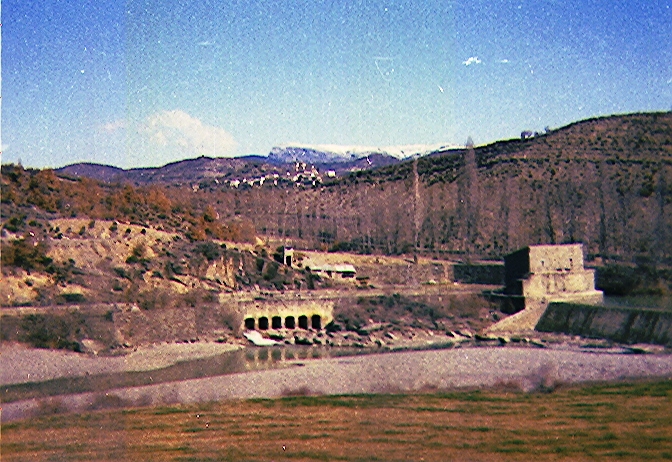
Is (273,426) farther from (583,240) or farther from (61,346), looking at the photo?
(583,240)

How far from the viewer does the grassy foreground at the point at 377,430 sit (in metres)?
13.7

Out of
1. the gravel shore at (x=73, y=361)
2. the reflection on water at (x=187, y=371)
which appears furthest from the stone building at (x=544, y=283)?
the gravel shore at (x=73, y=361)

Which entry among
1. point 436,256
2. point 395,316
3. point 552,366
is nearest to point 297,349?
point 395,316

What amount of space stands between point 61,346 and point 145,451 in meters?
17.4

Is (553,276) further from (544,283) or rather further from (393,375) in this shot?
(393,375)

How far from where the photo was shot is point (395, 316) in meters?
41.1

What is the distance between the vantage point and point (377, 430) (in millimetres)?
15469

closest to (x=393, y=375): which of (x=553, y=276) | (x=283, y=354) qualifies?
(x=283, y=354)

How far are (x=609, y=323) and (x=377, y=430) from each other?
65.6ft

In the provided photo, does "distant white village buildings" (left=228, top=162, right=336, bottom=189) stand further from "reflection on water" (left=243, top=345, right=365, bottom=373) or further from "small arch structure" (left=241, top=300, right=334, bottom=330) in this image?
"reflection on water" (left=243, top=345, right=365, bottom=373)

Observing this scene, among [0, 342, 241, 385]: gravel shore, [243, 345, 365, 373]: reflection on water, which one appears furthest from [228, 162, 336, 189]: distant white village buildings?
[0, 342, 241, 385]: gravel shore

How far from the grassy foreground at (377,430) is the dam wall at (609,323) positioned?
421 inches

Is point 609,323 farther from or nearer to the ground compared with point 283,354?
farther from the ground

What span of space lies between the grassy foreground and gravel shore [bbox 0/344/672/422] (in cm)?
293
